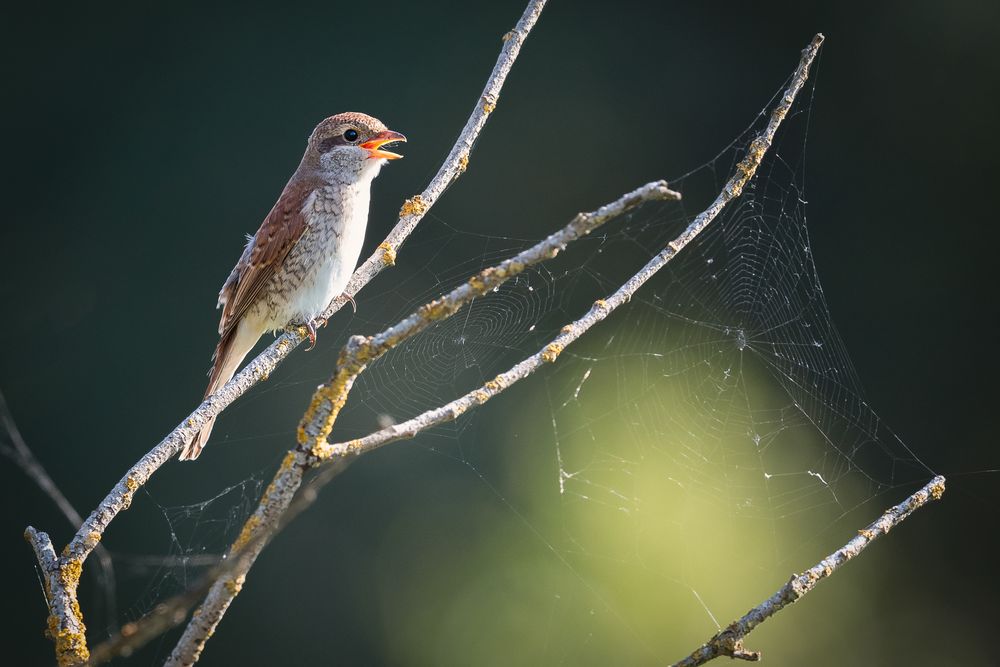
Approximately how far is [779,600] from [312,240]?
87.1 inches

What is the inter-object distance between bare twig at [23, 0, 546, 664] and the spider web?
1.74 metres

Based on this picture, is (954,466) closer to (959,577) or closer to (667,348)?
(959,577)

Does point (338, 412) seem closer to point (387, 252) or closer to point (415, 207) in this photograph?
point (387, 252)

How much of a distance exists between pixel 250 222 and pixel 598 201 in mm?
2465

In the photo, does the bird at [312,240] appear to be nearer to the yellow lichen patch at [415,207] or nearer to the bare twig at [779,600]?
the yellow lichen patch at [415,207]

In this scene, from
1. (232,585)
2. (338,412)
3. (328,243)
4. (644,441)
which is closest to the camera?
(232,585)

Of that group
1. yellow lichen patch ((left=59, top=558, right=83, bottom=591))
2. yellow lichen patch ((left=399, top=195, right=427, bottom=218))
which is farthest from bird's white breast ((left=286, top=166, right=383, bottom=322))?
yellow lichen patch ((left=59, top=558, right=83, bottom=591))

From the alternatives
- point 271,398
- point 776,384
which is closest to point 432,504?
point 271,398

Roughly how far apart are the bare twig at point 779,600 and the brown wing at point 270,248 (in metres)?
2.18

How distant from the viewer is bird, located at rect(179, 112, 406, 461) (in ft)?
10.0

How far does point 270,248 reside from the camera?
3.16 m

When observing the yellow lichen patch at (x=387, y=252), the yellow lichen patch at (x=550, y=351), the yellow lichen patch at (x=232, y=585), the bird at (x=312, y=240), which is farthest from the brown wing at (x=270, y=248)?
the yellow lichen patch at (x=232, y=585)

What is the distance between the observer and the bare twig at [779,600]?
1.09m

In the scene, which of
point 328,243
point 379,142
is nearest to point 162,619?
point 328,243
